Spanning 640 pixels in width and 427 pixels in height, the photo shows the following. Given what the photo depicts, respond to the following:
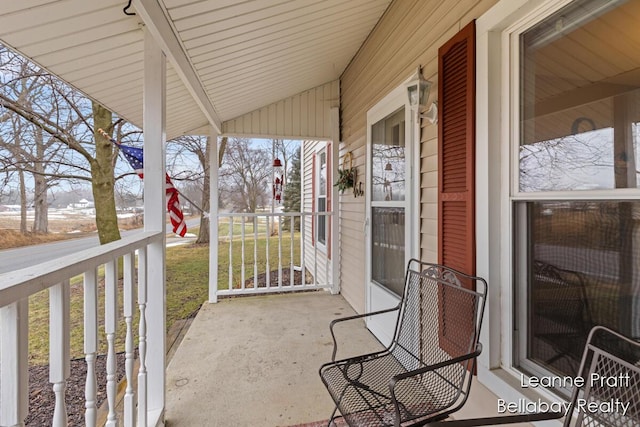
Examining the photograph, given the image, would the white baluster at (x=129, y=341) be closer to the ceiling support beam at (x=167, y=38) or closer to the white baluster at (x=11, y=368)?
the white baluster at (x=11, y=368)

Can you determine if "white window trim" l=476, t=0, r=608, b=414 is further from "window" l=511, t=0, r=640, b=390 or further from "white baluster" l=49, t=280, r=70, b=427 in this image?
"white baluster" l=49, t=280, r=70, b=427

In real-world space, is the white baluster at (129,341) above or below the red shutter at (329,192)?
below

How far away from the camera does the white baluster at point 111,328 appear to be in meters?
1.28

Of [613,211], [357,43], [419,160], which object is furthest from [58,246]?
[357,43]

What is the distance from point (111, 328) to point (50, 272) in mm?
516

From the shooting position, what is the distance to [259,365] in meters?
2.46

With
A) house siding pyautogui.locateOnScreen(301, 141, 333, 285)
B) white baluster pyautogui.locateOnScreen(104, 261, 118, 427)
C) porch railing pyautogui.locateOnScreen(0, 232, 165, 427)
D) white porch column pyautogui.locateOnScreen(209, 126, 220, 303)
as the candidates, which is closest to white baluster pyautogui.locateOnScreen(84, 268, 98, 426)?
porch railing pyautogui.locateOnScreen(0, 232, 165, 427)

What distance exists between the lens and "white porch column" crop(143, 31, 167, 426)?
68.3 inches

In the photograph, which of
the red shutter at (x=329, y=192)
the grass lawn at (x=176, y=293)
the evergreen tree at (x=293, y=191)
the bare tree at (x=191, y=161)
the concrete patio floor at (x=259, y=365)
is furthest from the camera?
the evergreen tree at (x=293, y=191)

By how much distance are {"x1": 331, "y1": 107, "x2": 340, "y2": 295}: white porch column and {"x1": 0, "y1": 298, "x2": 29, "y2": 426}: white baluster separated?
11.9 ft

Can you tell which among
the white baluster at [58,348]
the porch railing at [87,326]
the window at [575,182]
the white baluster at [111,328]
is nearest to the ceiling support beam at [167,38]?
the porch railing at [87,326]

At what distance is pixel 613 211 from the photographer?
1012 mm

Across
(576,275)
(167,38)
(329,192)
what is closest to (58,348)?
(167,38)

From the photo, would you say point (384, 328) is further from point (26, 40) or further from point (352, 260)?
point (26, 40)
